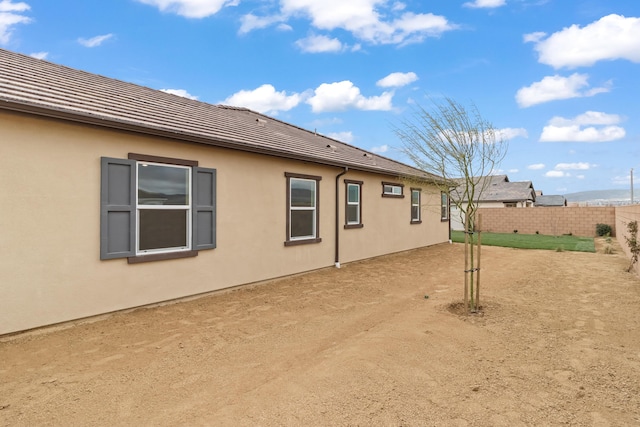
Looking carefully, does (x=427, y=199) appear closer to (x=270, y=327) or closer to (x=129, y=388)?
(x=270, y=327)

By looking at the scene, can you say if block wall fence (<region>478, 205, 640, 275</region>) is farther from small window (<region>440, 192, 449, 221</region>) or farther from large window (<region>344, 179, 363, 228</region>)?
large window (<region>344, 179, 363, 228</region>)

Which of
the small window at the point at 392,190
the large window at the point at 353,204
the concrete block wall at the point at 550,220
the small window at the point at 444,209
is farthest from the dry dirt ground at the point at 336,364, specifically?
the concrete block wall at the point at 550,220

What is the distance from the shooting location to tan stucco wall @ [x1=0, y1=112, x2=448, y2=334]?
4.43 metres

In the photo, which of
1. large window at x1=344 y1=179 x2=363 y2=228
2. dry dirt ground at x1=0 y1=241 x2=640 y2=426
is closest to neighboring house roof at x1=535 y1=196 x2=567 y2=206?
large window at x1=344 y1=179 x2=363 y2=228

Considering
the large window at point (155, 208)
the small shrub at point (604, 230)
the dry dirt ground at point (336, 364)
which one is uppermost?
the large window at point (155, 208)

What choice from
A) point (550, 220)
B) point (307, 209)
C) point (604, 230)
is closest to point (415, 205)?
point (307, 209)

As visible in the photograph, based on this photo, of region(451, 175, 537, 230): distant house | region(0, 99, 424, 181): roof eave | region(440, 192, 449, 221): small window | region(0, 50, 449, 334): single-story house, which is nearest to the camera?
region(0, 99, 424, 181): roof eave

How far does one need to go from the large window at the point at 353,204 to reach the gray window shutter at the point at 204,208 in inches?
185

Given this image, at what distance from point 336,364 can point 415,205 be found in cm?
1165

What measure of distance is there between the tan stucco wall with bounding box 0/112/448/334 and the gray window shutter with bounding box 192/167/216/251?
171 mm

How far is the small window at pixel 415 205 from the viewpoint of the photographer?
1416cm

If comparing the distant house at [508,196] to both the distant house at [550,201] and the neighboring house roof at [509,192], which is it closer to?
the neighboring house roof at [509,192]

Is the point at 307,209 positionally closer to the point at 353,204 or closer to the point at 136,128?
the point at 353,204

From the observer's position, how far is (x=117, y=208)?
17.4 feet
